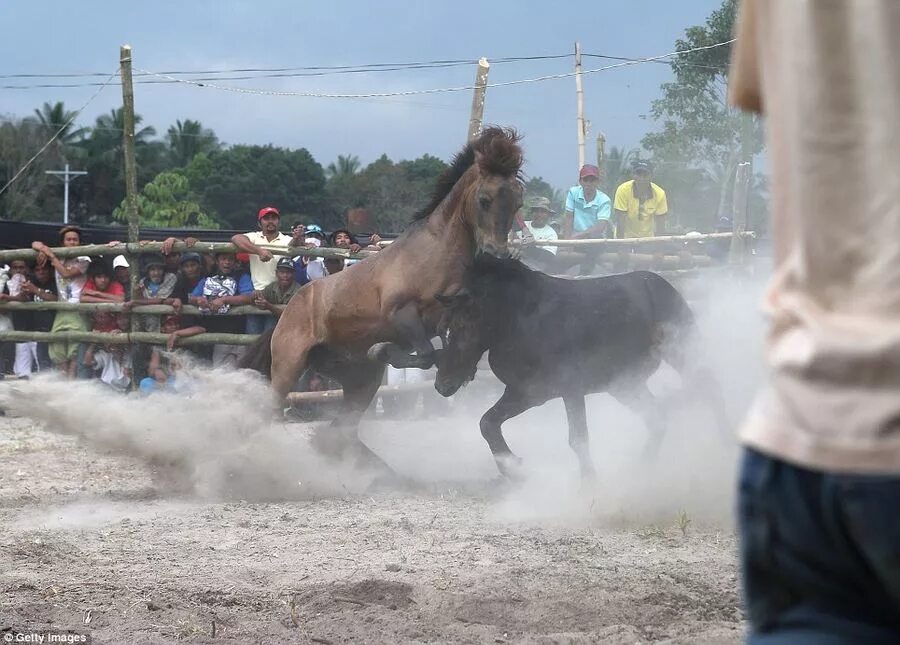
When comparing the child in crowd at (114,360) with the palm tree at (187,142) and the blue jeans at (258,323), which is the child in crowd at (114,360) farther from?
the palm tree at (187,142)

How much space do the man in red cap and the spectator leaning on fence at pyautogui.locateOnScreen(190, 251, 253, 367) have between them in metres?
0.17

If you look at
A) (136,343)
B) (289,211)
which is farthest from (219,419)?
(289,211)

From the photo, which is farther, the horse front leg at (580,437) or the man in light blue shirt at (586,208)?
the man in light blue shirt at (586,208)

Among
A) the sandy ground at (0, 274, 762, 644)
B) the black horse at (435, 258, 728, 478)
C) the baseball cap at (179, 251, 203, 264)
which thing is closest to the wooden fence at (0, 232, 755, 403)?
the baseball cap at (179, 251, 203, 264)

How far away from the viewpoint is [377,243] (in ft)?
39.8

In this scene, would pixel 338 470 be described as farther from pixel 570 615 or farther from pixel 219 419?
pixel 570 615

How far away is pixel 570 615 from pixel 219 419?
4632mm

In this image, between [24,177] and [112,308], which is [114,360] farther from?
[24,177]

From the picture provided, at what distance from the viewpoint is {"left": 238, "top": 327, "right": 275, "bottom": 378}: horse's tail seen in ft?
30.4

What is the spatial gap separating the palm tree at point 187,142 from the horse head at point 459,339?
68.0m

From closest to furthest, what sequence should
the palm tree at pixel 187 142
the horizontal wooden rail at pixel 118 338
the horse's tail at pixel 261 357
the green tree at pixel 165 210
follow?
the horse's tail at pixel 261 357, the horizontal wooden rail at pixel 118 338, the green tree at pixel 165 210, the palm tree at pixel 187 142

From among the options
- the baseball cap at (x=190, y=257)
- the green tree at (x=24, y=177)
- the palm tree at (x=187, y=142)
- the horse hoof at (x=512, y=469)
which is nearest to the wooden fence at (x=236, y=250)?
the baseball cap at (x=190, y=257)

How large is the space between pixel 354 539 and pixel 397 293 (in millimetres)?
2702

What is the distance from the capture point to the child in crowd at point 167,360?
11.5m
